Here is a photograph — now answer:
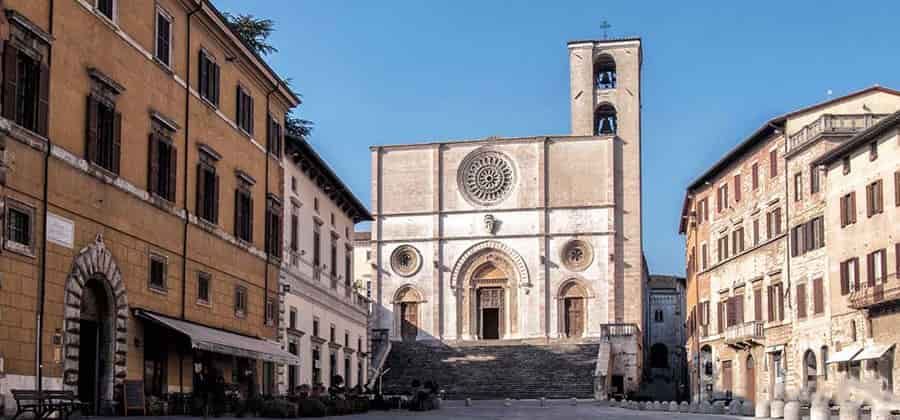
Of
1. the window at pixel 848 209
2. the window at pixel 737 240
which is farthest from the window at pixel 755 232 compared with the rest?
the window at pixel 848 209

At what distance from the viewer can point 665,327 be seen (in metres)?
90.6

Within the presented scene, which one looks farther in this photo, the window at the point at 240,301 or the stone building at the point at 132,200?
the window at the point at 240,301

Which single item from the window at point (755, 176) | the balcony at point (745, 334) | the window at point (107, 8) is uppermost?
the window at point (755, 176)

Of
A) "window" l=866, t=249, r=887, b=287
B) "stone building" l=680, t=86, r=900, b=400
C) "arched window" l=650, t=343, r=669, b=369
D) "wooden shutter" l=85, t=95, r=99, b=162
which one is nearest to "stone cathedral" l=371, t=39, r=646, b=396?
"stone building" l=680, t=86, r=900, b=400

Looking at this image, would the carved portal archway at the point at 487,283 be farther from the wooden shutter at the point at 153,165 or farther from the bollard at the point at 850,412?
the wooden shutter at the point at 153,165

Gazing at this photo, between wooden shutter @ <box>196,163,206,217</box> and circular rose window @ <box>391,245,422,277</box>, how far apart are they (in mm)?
38344

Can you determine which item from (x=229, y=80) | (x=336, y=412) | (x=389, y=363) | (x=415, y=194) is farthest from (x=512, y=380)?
(x=229, y=80)

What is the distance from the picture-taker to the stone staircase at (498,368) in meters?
55.0

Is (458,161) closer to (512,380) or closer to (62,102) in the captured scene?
(512,380)

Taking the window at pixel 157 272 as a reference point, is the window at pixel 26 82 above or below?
above

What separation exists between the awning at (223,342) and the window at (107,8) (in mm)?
5949

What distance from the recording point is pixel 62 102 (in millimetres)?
21125

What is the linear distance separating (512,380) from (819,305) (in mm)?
17725

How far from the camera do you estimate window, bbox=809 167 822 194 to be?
43.2 metres
